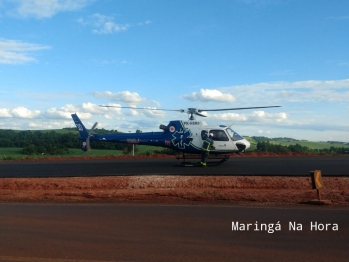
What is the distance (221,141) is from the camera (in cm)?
2320

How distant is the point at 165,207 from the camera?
451 inches

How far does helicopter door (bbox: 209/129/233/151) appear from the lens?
23.1 meters

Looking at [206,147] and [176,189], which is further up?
[206,147]

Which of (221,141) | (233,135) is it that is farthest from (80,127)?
(233,135)

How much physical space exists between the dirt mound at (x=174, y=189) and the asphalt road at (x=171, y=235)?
2000 mm

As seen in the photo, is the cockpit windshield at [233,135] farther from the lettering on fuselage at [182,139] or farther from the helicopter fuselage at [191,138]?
the lettering on fuselage at [182,139]

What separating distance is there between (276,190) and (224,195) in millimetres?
2598

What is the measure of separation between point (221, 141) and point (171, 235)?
15.5 metres

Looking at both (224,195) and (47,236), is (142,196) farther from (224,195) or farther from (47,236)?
(47,236)

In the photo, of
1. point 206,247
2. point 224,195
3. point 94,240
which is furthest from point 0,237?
point 224,195

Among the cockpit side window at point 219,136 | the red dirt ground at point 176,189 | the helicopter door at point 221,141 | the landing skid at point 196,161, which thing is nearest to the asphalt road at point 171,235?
the red dirt ground at point 176,189

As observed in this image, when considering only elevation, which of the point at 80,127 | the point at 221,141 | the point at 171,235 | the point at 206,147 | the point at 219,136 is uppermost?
the point at 80,127

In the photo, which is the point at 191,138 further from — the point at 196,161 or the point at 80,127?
the point at 80,127

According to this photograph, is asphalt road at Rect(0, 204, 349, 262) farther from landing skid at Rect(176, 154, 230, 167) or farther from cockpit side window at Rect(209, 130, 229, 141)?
cockpit side window at Rect(209, 130, 229, 141)
